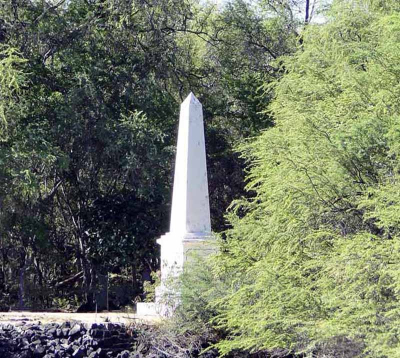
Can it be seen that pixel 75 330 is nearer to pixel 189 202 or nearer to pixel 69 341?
pixel 69 341

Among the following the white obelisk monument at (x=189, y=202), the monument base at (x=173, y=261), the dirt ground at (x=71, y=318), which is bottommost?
the dirt ground at (x=71, y=318)

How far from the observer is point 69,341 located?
1253cm

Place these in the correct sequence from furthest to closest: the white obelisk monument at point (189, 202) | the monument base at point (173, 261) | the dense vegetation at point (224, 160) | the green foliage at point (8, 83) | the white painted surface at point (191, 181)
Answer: the green foliage at point (8, 83)
the white painted surface at point (191, 181)
the white obelisk monument at point (189, 202)
the monument base at point (173, 261)
the dense vegetation at point (224, 160)

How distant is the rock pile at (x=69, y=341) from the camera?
12.3m

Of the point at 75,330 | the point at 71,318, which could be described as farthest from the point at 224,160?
the point at 75,330

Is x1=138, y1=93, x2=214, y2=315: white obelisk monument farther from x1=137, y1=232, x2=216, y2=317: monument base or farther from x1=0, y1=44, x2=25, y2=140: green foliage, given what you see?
x1=0, y1=44, x2=25, y2=140: green foliage

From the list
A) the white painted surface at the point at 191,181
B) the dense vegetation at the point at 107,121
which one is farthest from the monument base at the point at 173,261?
the dense vegetation at the point at 107,121

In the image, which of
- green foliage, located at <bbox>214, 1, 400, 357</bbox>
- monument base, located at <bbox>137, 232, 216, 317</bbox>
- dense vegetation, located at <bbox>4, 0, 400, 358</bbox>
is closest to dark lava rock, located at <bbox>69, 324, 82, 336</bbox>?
monument base, located at <bbox>137, 232, 216, 317</bbox>

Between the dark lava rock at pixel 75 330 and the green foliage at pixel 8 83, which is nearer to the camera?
the dark lava rock at pixel 75 330

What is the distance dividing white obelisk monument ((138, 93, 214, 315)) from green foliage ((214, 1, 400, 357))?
67.3 inches

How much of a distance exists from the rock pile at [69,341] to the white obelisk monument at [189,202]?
147 centimetres

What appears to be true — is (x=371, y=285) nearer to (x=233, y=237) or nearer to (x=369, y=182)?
(x=369, y=182)

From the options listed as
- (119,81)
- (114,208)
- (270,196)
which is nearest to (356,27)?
(270,196)

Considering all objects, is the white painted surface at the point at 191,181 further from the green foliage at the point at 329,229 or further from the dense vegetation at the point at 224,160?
the green foliage at the point at 329,229
